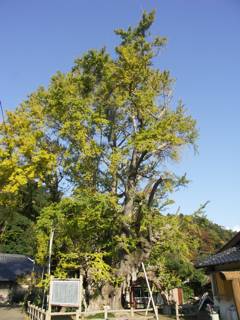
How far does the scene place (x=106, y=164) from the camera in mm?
21469

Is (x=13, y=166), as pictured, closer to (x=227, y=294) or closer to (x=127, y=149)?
(x=127, y=149)

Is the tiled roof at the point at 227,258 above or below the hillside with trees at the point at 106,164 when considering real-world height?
below

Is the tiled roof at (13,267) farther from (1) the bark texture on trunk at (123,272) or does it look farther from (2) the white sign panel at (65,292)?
(2) the white sign panel at (65,292)

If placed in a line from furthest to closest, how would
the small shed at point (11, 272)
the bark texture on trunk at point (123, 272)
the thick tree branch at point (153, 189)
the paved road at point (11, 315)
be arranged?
the small shed at point (11, 272) → the thick tree branch at point (153, 189) → the paved road at point (11, 315) → the bark texture on trunk at point (123, 272)

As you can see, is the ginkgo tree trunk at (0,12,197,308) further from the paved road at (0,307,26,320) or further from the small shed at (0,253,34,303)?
the small shed at (0,253,34,303)

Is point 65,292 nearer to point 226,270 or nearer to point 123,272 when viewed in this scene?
point 123,272

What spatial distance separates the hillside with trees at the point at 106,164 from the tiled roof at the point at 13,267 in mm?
17071

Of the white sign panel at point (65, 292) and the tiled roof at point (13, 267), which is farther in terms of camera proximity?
the tiled roof at point (13, 267)

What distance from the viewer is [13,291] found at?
36750mm

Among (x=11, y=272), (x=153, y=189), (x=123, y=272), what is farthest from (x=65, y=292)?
(x=11, y=272)

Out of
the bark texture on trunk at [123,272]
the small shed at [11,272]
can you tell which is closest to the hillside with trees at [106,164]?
the bark texture on trunk at [123,272]

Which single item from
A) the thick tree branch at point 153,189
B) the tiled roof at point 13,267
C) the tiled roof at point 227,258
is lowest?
the tiled roof at point 227,258

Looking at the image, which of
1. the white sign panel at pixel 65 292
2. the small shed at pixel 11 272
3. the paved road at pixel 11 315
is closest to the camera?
the white sign panel at pixel 65 292

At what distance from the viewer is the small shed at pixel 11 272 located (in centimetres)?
3624
